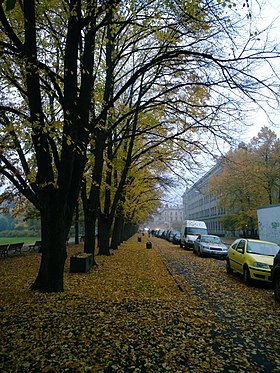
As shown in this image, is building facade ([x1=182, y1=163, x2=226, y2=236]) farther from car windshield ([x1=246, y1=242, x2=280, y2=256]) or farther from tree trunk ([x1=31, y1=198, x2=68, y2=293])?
tree trunk ([x1=31, y1=198, x2=68, y2=293])

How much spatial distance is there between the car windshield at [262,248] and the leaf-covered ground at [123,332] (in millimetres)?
3258

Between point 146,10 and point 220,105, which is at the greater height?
point 146,10

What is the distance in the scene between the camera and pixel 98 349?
4645 millimetres

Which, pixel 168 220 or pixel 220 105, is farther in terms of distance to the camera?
pixel 168 220

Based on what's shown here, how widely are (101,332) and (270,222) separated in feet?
58.6

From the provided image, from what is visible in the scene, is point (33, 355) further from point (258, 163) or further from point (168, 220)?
point (168, 220)

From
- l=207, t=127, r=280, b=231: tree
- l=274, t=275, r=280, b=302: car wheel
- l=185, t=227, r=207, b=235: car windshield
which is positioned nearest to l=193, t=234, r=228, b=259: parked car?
l=185, t=227, r=207, b=235: car windshield

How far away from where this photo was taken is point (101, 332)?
209 inches

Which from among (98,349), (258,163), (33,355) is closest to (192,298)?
(98,349)

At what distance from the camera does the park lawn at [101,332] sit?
13.9 feet

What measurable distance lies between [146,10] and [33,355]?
9245 mm

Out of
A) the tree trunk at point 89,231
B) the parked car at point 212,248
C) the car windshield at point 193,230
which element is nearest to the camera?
the tree trunk at point 89,231

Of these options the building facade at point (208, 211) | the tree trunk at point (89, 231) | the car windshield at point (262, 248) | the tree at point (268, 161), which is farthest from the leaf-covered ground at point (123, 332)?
the building facade at point (208, 211)

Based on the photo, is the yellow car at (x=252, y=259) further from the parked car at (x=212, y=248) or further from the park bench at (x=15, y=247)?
the park bench at (x=15, y=247)
